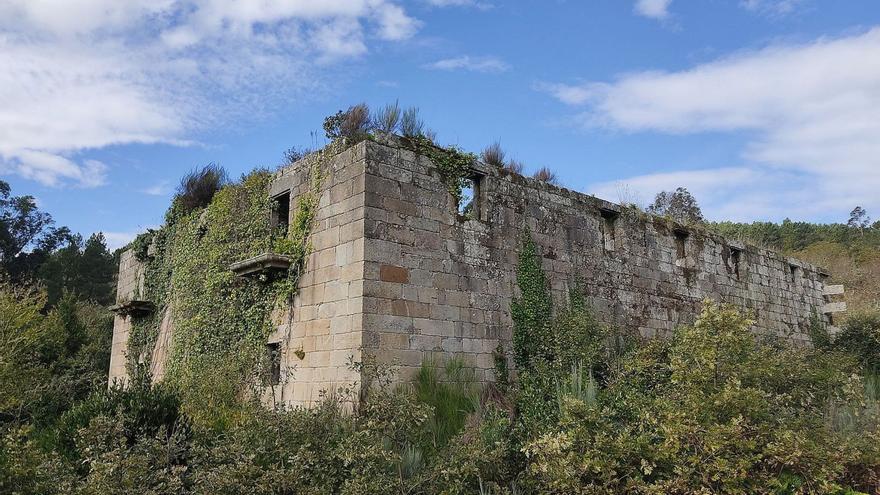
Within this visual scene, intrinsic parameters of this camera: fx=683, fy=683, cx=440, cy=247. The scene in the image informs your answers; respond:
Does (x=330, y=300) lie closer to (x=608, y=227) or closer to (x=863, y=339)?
(x=608, y=227)

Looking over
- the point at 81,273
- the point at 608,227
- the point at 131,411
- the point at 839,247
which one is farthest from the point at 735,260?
the point at 81,273

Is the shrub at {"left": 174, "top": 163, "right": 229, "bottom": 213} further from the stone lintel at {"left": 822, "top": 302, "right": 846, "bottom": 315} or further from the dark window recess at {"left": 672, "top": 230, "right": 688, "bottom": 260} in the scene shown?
the stone lintel at {"left": 822, "top": 302, "right": 846, "bottom": 315}

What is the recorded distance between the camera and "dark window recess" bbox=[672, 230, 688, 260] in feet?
47.1

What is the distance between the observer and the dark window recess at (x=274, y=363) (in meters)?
10.1

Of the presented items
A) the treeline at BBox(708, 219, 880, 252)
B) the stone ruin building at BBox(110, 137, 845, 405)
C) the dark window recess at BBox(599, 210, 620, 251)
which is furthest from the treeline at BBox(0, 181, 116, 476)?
the treeline at BBox(708, 219, 880, 252)

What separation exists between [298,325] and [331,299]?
88 centimetres

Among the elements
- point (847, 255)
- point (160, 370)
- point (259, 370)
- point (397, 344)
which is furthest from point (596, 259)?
point (847, 255)

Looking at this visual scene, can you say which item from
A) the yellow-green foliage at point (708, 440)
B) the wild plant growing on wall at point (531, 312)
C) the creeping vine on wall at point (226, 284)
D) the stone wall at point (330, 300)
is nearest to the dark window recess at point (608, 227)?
the wild plant growing on wall at point (531, 312)

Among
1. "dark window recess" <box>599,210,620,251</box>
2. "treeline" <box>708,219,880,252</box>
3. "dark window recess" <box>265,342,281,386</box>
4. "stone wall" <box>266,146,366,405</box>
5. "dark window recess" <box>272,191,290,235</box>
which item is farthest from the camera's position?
"treeline" <box>708,219,880,252</box>

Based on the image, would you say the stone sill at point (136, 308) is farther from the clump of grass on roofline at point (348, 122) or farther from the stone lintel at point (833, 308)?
the stone lintel at point (833, 308)

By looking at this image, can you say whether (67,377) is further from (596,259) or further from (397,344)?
(596,259)

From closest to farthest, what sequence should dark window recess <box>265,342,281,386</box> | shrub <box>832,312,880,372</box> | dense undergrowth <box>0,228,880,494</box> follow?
dense undergrowth <box>0,228,880,494</box> → dark window recess <box>265,342,281,386</box> → shrub <box>832,312,880,372</box>

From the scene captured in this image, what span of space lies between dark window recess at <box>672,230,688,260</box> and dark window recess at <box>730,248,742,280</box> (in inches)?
79.7

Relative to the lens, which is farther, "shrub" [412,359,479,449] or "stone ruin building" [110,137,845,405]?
"stone ruin building" [110,137,845,405]
